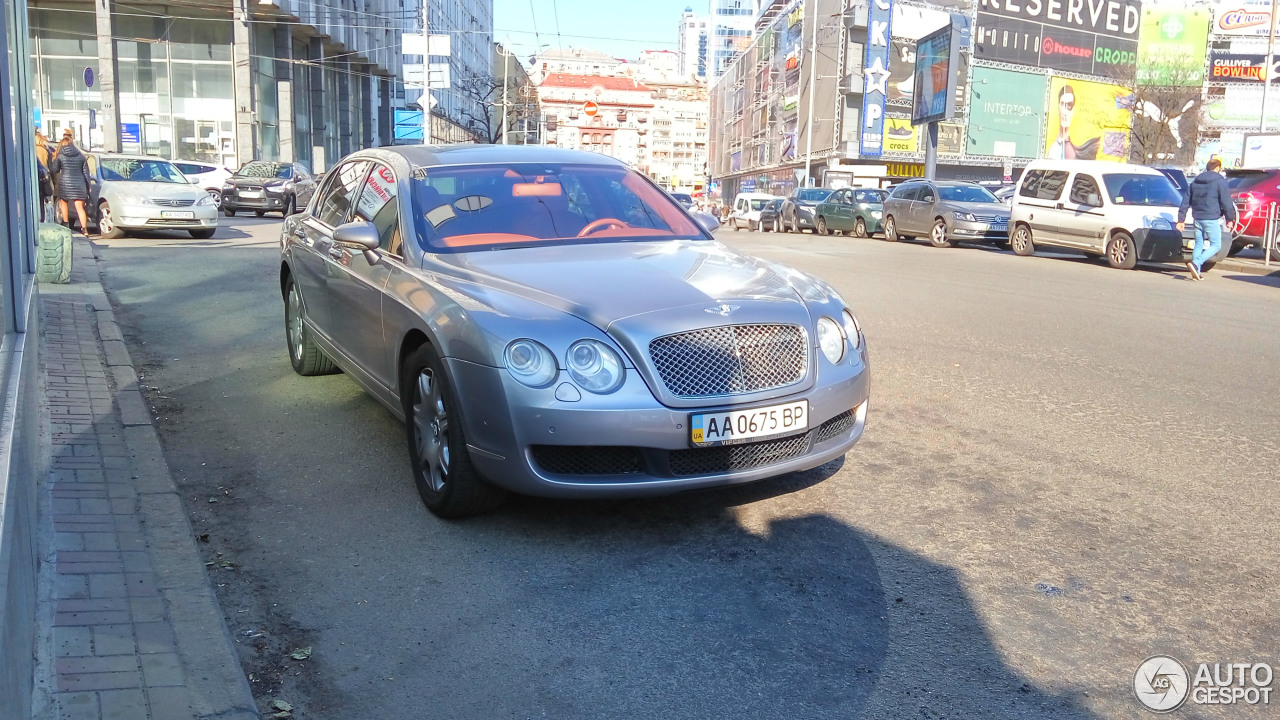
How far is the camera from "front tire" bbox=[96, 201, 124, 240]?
18344mm

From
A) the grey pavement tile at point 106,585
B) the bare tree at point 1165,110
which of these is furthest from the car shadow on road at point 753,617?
the bare tree at point 1165,110

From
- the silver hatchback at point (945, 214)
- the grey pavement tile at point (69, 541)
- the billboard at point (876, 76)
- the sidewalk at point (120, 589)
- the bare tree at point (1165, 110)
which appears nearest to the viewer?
the sidewalk at point (120, 589)

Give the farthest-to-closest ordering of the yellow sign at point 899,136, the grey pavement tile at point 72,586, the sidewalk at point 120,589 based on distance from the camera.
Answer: the yellow sign at point 899,136, the grey pavement tile at point 72,586, the sidewalk at point 120,589

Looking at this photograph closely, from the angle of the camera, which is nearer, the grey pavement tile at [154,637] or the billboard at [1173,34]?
the grey pavement tile at [154,637]

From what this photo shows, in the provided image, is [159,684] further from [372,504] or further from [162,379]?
[162,379]

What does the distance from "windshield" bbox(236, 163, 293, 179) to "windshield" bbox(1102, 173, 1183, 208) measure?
2036cm

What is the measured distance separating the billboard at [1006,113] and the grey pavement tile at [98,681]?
6964 cm

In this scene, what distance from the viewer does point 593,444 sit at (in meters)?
3.96

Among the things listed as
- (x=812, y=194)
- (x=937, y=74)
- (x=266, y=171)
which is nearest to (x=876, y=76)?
(x=937, y=74)

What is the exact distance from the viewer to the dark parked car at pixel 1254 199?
63.9 ft

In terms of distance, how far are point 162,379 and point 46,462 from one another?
2543 millimetres

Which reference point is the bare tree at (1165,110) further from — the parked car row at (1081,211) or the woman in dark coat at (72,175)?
the woman in dark coat at (72,175)

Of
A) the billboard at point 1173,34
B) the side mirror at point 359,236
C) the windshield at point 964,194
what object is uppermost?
the billboard at point 1173,34

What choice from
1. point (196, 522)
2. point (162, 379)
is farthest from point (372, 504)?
point (162, 379)
